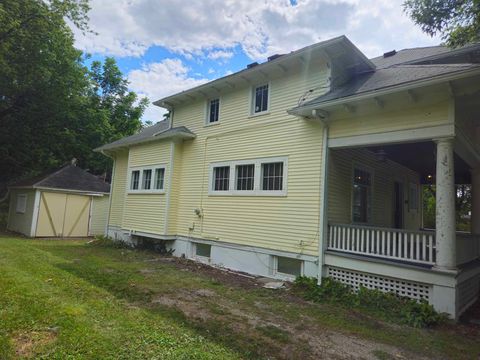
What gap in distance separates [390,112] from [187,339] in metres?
5.68

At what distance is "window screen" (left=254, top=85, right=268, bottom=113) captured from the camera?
30.4 feet

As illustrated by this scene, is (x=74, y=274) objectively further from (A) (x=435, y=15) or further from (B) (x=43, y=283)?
(A) (x=435, y=15)

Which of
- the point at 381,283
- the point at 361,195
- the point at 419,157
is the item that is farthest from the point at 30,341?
the point at 419,157

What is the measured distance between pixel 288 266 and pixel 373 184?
4095 millimetres

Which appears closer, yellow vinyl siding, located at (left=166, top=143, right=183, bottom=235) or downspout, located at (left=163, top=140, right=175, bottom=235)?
downspout, located at (left=163, top=140, right=175, bottom=235)

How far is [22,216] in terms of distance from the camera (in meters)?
16.7

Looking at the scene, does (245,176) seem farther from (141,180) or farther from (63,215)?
(63,215)

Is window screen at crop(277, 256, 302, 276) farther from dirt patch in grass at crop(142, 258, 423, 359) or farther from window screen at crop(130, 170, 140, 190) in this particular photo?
window screen at crop(130, 170, 140, 190)

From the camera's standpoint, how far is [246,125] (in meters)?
9.49

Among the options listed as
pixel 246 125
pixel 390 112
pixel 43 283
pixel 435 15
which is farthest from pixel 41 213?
pixel 435 15

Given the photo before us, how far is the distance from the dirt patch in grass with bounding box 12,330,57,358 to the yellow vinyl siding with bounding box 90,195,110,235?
14.5 metres

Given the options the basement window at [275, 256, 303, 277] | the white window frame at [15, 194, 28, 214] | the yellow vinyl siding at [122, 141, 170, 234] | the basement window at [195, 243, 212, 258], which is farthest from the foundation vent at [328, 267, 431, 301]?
the white window frame at [15, 194, 28, 214]

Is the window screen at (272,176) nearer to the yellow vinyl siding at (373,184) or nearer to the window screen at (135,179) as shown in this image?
the yellow vinyl siding at (373,184)

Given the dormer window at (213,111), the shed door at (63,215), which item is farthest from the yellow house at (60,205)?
the dormer window at (213,111)
